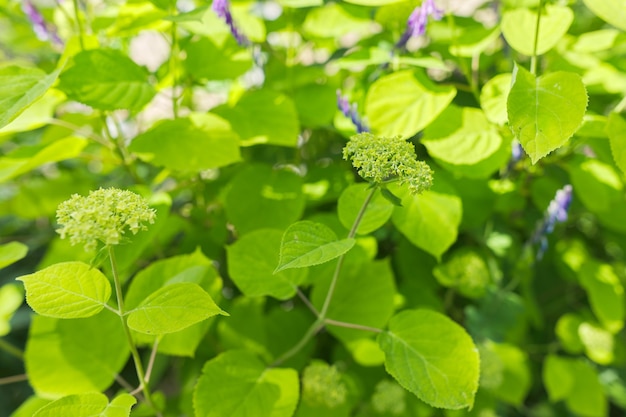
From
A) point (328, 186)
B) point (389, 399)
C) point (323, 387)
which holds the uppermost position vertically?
point (328, 186)

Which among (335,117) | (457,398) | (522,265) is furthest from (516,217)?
(457,398)

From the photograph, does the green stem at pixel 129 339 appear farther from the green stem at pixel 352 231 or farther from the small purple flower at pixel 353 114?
the small purple flower at pixel 353 114

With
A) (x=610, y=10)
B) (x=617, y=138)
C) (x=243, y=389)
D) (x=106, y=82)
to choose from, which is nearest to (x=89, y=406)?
(x=243, y=389)

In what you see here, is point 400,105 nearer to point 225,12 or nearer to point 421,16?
point 421,16

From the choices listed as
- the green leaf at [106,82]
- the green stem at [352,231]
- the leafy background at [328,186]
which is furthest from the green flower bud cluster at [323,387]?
the green leaf at [106,82]

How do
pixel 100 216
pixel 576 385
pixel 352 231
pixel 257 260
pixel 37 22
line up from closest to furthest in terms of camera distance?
pixel 100 216 → pixel 352 231 → pixel 257 260 → pixel 37 22 → pixel 576 385

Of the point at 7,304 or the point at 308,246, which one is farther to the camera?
the point at 7,304

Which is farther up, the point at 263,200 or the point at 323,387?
the point at 263,200
